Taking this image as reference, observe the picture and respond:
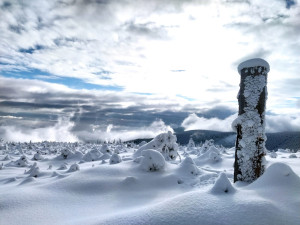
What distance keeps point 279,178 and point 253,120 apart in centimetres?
187

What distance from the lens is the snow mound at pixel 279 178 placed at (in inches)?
168

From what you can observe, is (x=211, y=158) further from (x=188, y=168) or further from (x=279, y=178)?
(x=279, y=178)

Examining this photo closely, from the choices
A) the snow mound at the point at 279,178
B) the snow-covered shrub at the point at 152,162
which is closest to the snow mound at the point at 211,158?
the snow-covered shrub at the point at 152,162

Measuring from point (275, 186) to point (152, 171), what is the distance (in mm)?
4967

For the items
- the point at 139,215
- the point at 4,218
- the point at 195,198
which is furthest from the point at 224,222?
the point at 4,218

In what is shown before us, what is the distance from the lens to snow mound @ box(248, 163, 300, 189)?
4277mm

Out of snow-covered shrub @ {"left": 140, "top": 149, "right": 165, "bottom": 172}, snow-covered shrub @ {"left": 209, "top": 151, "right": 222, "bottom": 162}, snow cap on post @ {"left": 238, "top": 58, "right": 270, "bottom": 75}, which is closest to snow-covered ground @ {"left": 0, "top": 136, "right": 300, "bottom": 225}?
snow-covered shrub @ {"left": 140, "top": 149, "right": 165, "bottom": 172}

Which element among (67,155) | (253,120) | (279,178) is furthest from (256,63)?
(67,155)

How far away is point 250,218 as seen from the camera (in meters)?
3.17

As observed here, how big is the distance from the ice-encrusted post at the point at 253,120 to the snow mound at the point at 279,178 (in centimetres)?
130

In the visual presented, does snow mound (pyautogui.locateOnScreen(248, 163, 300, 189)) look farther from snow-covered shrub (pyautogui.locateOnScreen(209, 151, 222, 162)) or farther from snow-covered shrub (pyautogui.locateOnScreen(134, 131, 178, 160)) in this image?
snow-covered shrub (pyautogui.locateOnScreen(209, 151, 222, 162))

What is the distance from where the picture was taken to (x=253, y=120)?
590 cm

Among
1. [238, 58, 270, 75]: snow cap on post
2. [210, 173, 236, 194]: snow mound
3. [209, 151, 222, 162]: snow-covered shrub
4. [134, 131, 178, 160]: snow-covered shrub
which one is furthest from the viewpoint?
[209, 151, 222, 162]: snow-covered shrub

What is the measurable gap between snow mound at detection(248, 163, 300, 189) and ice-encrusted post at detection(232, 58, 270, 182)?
1299mm
